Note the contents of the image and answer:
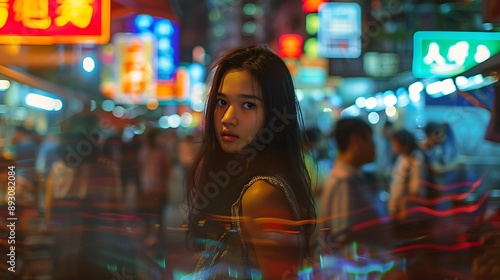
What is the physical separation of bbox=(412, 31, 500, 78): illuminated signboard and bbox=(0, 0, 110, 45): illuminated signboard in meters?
2.35

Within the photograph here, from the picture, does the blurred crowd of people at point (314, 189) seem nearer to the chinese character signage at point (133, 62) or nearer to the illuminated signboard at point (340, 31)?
the illuminated signboard at point (340, 31)

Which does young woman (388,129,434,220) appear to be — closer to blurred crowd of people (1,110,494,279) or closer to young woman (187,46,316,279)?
blurred crowd of people (1,110,494,279)

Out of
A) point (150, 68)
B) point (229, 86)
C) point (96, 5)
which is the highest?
point (150, 68)

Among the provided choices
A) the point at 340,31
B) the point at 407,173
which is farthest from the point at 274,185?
the point at 340,31

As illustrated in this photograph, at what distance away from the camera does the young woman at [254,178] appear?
1.45 metres

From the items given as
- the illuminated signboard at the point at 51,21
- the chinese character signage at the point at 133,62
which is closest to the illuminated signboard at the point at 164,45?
the chinese character signage at the point at 133,62

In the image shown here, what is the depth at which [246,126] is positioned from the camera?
61.9 inches

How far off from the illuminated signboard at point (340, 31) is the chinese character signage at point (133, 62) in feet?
11.4

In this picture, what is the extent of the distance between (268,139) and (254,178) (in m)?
0.15

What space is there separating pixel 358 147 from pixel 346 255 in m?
0.72

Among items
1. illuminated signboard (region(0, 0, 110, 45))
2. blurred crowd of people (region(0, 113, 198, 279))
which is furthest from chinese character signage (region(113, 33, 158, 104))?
illuminated signboard (region(0, 0, 110, 45))

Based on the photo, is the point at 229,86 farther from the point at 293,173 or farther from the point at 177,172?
the point at 177,172

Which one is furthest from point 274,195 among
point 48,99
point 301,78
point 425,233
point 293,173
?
point 301,78

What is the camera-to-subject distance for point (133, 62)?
12.0 meters
